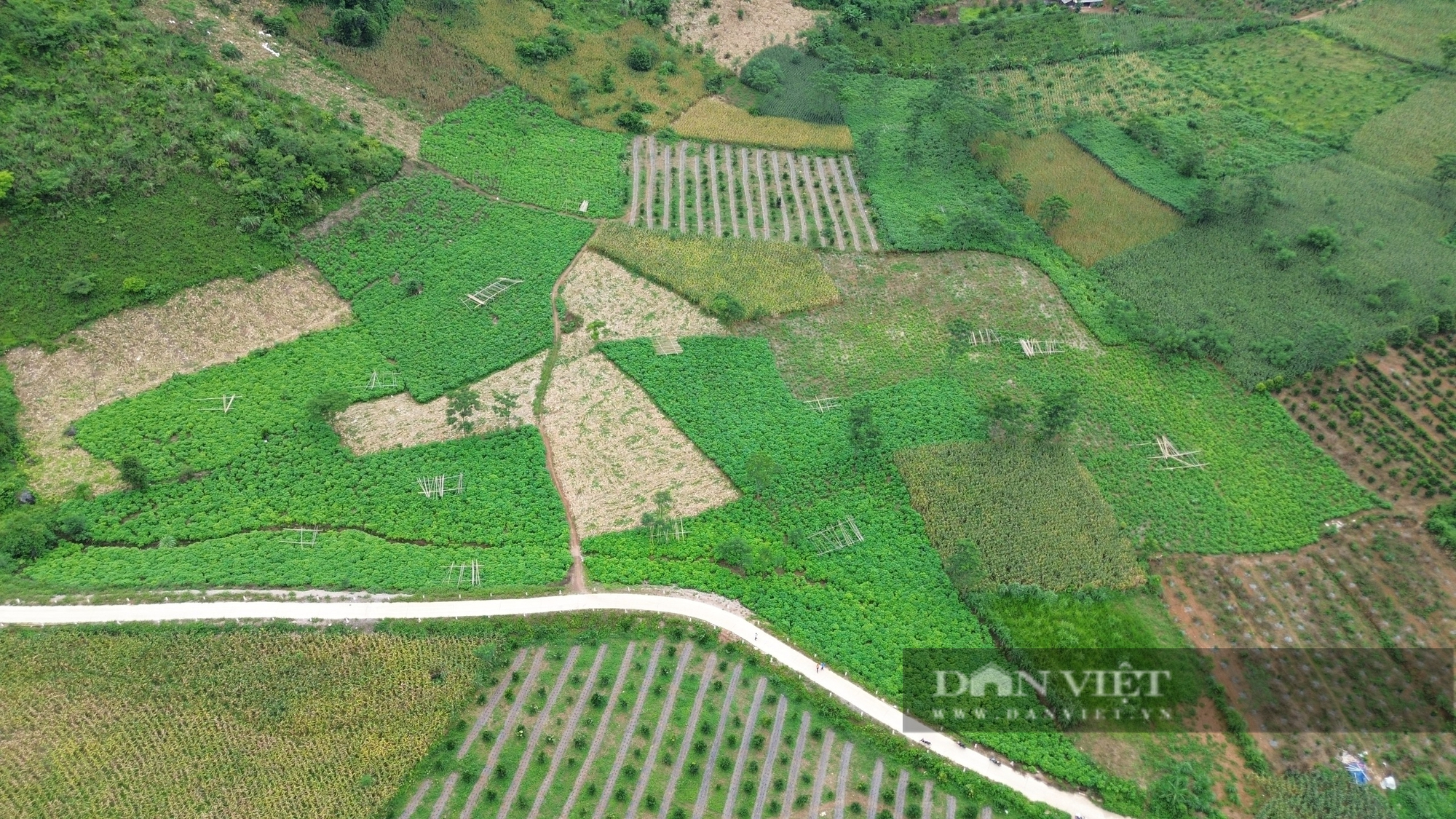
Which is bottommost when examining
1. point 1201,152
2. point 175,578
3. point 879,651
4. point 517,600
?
point 175,578

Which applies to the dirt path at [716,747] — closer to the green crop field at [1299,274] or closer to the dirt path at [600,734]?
the dirt path at [600,734]

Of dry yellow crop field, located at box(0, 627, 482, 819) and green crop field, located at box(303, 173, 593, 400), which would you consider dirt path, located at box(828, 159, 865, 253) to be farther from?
dry yellow crop field, located at box(0, 627, 482, 819)

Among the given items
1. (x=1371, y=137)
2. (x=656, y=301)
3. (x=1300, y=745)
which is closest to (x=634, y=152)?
(x=656, y=301)

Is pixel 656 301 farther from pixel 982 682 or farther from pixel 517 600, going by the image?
pixel 982 682

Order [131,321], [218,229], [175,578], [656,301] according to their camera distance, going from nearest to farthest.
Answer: [175,578] → [131,321] → [218,229] → [656,301]

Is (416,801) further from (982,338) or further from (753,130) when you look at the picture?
(753,130)

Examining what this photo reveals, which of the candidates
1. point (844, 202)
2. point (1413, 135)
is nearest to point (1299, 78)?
point (1413, 135)

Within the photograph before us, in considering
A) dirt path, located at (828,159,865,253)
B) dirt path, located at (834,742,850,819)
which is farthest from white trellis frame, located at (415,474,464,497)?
dirt path, located at (828,159,865,253)
